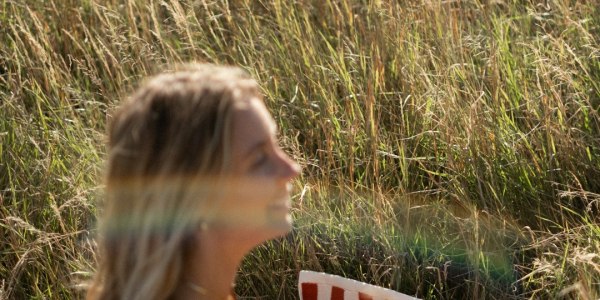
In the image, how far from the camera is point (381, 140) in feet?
12.7

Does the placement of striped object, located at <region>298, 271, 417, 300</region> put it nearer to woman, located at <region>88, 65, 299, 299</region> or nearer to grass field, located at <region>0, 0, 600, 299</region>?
grass field, located at <region>0, 0, 600, 299</region>

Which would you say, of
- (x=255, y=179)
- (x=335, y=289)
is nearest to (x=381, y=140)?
(x=335, y=289)

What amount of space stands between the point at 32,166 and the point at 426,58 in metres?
1.60

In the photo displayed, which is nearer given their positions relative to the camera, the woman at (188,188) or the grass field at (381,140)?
the woman at (188,188)

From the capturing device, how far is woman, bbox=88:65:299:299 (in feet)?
6.14

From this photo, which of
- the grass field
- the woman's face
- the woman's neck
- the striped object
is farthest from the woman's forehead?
the grass field

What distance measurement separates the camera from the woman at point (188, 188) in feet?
6.14

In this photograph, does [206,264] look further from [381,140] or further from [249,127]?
[381,140]

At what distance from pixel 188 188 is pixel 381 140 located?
205 cm

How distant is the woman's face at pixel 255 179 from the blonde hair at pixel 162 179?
3 cm

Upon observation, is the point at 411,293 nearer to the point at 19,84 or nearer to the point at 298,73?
the point at 298,73

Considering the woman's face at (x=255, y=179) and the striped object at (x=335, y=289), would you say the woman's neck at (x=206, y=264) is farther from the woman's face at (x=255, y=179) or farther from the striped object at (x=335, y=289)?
the striped object at (x=335, y=289)

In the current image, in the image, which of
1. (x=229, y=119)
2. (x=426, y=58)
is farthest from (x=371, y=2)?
(x=229, y=119)

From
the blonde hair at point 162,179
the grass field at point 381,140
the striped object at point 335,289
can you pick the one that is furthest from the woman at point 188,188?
the grass field at point 381,140
